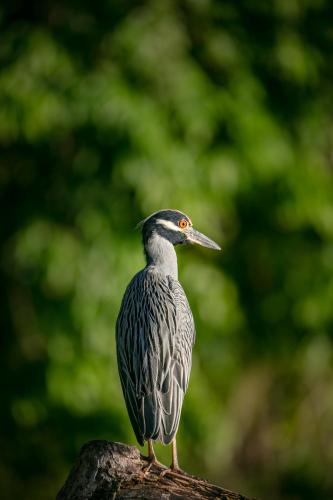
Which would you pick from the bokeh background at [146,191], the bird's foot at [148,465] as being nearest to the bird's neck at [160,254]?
the bird's foot at [148,465]

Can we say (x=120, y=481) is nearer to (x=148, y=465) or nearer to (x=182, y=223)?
(x=148, y=465)

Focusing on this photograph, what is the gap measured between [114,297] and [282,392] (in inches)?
155

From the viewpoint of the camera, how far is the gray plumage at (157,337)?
14.8 ft

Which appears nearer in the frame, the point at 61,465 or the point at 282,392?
the point at 61,465

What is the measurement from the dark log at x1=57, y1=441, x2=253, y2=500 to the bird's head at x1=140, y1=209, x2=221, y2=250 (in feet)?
4.26

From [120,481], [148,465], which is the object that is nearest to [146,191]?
[148,465]

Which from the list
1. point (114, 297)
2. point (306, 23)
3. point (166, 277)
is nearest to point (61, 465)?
point (114, 297)

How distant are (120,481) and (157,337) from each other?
0.94 m

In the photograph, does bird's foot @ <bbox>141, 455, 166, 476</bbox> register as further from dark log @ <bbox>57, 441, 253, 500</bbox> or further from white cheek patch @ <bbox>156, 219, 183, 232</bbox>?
white cheek patch @ <bbox>156, 219, 183, 232</bbox>

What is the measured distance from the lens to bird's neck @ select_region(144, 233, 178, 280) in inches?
193

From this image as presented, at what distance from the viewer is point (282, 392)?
1080cm

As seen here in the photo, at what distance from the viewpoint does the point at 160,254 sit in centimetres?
494

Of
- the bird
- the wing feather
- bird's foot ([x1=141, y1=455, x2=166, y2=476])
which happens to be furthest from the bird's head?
bird's foot ([x1=141, y1=455, x2=166, y2=476])

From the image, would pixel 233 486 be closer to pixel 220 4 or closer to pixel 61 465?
pixel 61 465
